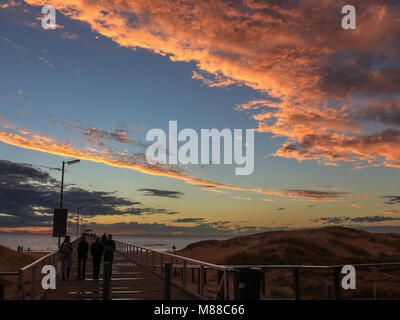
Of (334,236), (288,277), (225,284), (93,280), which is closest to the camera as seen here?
(225,284)

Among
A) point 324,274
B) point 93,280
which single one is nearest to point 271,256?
point 324,274

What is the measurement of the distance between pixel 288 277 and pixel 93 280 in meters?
15.4

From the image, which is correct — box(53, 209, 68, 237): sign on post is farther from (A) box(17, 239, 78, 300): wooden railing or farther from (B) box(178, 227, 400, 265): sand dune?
(B) box(178, 227, 400, 265): sand dune

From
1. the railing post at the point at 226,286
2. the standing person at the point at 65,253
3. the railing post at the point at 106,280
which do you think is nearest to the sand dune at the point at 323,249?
the standing person at the point at 65,253

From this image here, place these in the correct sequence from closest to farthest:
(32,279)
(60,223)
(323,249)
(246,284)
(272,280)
Answer: 1. (246,284)
2. (32,279)
3. (60,223)
4. (272,280)
5. (323,249)

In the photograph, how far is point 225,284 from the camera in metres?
9.94

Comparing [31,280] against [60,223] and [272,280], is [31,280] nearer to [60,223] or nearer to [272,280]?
[60,223]

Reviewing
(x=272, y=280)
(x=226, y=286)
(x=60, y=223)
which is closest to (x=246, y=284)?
(x=226, y=286)

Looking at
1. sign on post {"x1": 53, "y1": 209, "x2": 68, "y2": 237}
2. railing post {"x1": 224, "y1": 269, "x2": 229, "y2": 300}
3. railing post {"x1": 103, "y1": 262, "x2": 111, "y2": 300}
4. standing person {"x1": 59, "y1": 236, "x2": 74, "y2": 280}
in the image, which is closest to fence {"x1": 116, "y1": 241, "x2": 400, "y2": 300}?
railing post {"x1": 224, "y1": 269, "x2": 229, "y2": 300}

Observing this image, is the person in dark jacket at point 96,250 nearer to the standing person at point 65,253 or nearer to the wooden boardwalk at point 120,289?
the wooden boardwalk at point 120,289

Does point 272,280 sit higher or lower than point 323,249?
lower

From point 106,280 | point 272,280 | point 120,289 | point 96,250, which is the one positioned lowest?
point 272,280
